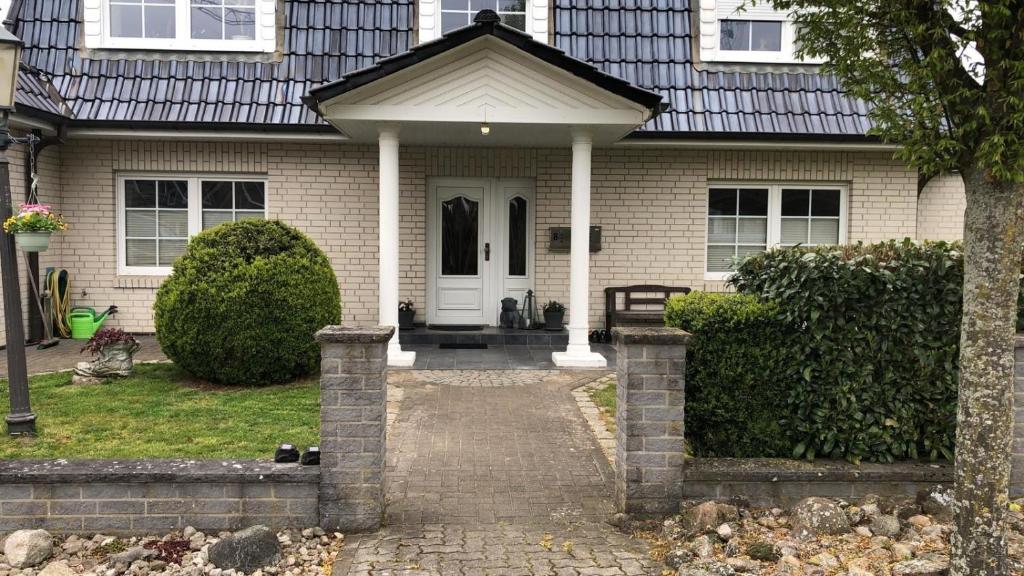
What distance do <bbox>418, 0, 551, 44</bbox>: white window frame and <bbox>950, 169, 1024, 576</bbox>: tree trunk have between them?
8.80 meters

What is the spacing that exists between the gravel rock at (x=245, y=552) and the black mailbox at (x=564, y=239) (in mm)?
7841

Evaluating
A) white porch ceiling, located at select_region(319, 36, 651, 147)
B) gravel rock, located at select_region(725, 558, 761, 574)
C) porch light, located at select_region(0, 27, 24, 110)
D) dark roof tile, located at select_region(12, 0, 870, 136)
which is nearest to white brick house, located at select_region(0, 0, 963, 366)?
dark roof tile, located at select_region(12, 0, 870, 136)

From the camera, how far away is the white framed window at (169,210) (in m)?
11.4

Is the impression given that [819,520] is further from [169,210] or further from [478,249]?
[169,210]

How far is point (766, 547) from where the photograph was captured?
4.07 metres

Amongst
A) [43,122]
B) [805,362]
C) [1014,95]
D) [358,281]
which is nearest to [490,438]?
[805,362]

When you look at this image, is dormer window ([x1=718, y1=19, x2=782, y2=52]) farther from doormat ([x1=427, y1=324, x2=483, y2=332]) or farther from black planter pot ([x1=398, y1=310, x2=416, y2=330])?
black planter pot ([x1=398, y1=310, x2=416, y2=330])

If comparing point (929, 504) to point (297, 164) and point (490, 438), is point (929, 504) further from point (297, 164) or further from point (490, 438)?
point (297, 164)

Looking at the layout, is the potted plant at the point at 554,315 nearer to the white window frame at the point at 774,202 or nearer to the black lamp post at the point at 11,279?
the white window frame at the point at 774,202

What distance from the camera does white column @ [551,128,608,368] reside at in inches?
379

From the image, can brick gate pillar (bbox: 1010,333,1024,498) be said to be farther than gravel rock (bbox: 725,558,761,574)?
Yes

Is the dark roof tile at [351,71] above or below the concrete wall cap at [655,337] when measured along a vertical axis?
above

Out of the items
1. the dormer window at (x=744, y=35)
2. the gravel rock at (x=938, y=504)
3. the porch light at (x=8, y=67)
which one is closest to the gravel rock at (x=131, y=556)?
the porch light at (x=8, y=67)

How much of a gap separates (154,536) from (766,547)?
3349 millimetres
